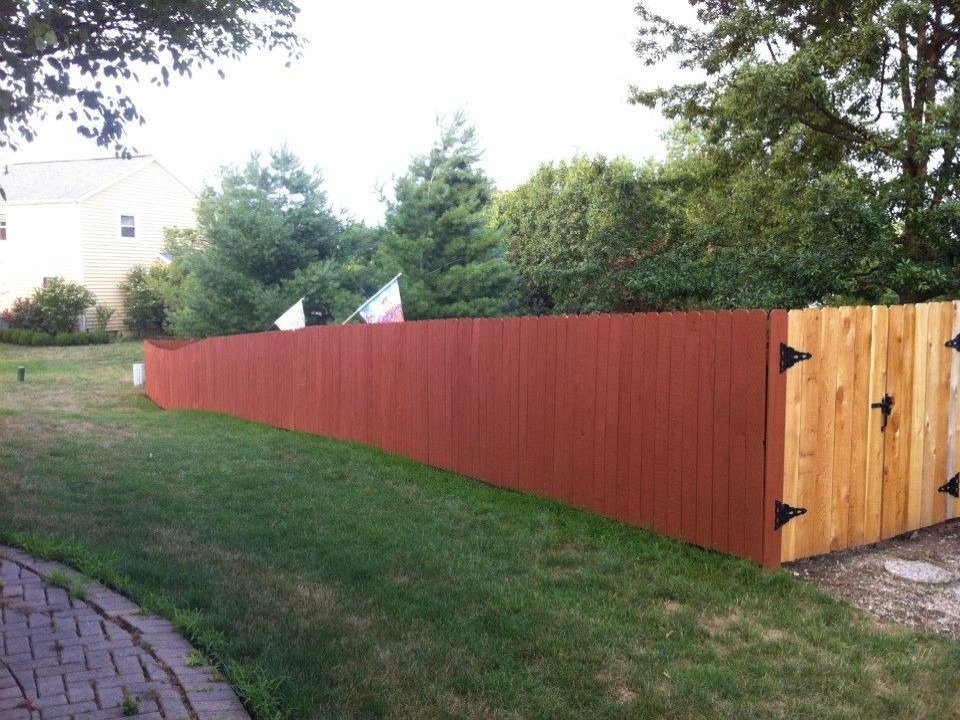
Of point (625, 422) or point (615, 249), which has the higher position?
point (615, 249)

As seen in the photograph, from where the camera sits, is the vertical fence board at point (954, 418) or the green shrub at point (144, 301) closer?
the vertical fence board at point (954, 418)

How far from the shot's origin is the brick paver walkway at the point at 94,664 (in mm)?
3316

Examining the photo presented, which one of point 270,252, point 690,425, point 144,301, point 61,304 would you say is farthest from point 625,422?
point 61,304

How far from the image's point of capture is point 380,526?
6422mm

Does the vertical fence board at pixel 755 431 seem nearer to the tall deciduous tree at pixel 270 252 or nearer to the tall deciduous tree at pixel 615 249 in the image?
the tall deciduous tree at pixel 615 249

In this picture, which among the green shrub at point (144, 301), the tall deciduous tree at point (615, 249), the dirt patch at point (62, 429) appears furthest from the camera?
the green shrub at point (144, 301)

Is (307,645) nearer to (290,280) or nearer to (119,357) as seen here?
(290,280)

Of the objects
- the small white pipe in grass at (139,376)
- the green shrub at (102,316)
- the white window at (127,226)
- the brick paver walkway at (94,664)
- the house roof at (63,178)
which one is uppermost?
the house roof at (63,178)

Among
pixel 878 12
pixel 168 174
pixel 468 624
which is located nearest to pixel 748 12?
pixel 878 12

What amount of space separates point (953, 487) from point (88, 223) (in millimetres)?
34280

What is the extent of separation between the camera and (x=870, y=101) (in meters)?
12.8

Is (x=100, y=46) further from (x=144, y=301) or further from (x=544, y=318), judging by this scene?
(x=144, y=301)

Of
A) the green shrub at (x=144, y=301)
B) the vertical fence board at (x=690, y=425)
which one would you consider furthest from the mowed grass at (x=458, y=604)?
the green shrub at (x=144, y=301)

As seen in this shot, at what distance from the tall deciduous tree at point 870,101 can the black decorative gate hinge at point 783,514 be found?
6.07m
